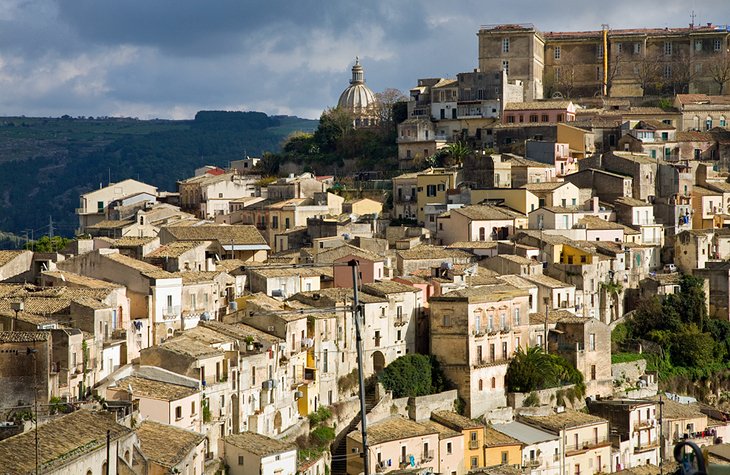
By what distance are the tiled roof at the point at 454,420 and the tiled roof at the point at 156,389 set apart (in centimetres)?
1053

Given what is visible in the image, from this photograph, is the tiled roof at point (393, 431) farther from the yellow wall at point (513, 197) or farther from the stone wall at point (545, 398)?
the yellow wall at point (513, 197)

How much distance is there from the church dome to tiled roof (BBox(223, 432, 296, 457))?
48.0 m

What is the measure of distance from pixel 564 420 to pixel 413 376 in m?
5.66

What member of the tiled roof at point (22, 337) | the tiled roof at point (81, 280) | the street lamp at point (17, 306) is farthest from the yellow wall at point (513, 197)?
the tiled roof at point (22, 337)

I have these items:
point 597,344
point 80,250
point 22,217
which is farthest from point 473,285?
point 22,217

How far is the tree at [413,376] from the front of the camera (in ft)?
166

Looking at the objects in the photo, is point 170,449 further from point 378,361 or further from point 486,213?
point 486,213

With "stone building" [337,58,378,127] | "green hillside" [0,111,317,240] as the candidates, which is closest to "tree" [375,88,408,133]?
"stone building" [337,58,378,127]

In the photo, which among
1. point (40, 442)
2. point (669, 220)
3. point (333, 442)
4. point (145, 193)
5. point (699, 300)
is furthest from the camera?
point (145, 193)

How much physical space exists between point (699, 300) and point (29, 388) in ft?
109

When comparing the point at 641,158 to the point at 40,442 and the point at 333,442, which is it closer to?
the point at 333,442

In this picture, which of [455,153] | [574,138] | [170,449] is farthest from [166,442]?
[574,138]

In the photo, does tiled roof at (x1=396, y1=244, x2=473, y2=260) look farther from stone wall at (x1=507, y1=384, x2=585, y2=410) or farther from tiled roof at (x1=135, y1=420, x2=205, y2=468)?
tiled roof at (x1=135, y1=420, x2=205, y2=468)

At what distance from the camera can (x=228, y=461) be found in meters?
42.3
